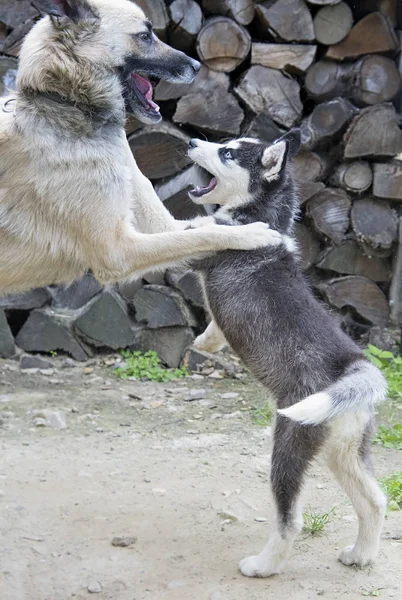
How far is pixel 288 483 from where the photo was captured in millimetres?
3326

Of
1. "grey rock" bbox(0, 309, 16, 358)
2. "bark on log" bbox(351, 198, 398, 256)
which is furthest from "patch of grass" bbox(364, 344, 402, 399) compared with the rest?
"grey rock" bbox(0, 309, 16, 358)

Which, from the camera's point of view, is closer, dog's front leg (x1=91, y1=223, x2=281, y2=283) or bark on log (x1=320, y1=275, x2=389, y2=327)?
dog's front leg (x1=91, y1=223, x2=281, y2=283)

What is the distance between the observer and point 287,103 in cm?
600

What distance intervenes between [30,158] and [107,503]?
1.86 m

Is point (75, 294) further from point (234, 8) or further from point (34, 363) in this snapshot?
point (234, 8)

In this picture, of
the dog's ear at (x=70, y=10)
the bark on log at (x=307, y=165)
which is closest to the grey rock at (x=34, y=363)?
the bark on log at (x=307, y=165)

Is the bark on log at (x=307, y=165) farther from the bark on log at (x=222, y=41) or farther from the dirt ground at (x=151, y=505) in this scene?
the dirt ground at (x=151, y=505)

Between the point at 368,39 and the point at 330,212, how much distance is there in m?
1.39

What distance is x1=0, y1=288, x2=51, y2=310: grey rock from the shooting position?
6.23 m

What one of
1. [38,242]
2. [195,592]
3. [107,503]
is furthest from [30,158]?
[195,592]

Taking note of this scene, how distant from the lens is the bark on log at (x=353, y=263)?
6449 millimetres

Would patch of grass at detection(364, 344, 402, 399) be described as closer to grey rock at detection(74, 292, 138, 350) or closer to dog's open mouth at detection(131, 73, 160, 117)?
grey rock at detection(74, 292, 138, 350)

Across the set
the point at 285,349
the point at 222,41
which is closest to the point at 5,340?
the point at 222,41

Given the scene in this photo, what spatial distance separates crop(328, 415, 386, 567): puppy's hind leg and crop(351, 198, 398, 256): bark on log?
3.16 meters
